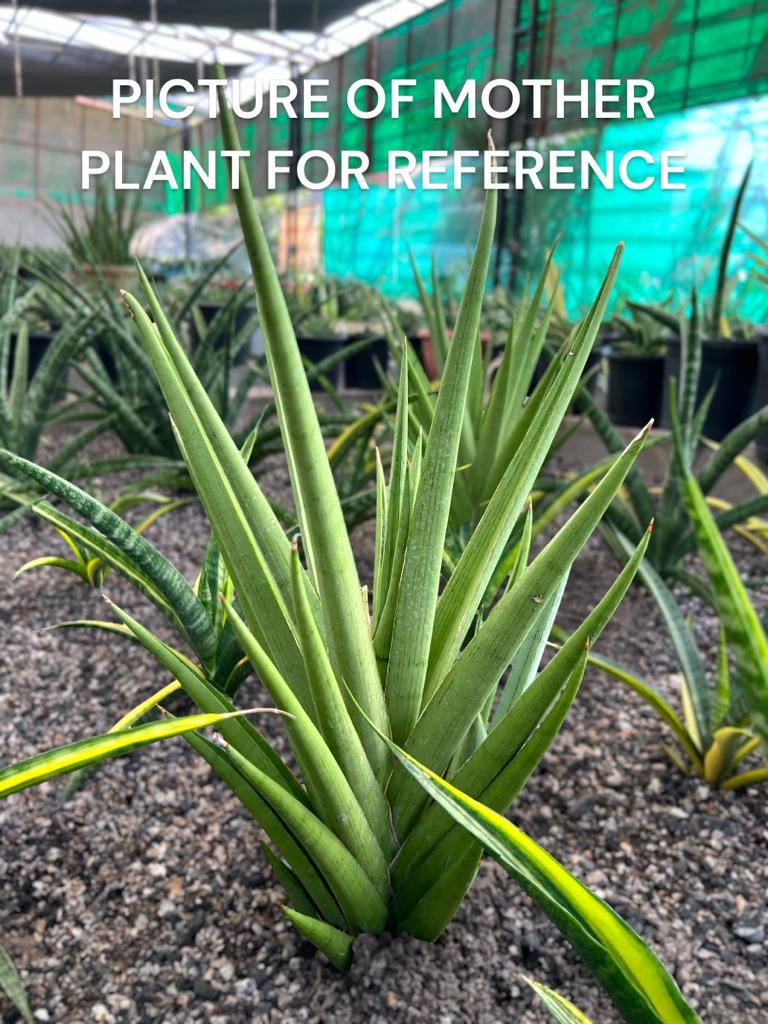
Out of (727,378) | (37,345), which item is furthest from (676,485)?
(37,345)

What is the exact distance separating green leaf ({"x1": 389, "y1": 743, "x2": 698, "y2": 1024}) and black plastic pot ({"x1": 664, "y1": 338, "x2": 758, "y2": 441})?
1.85 metres

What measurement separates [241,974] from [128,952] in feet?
0.36

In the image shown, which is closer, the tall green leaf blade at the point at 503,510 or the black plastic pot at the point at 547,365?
the tall green leaf blade at the point at 503,510

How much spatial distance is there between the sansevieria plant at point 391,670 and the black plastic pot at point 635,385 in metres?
1.92

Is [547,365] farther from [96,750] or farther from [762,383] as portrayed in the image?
[96,750]

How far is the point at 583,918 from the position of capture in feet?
1.34

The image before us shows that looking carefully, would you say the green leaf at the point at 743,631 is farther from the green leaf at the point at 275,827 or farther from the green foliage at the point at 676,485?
the green foliage at the point at 676,485

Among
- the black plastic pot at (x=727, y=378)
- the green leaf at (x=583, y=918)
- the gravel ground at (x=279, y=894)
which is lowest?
the gravel ground at (x=279, y=894)

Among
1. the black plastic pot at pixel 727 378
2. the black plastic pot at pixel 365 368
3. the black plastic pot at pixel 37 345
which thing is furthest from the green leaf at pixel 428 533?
the black plastic pot at pixel 365 368

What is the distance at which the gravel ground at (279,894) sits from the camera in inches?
23.3

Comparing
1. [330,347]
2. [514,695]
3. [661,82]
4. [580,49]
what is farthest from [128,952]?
[580,49]

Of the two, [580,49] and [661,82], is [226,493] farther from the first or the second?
[580,49]

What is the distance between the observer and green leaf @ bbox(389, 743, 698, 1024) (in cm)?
40

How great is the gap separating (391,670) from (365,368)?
281 cm
